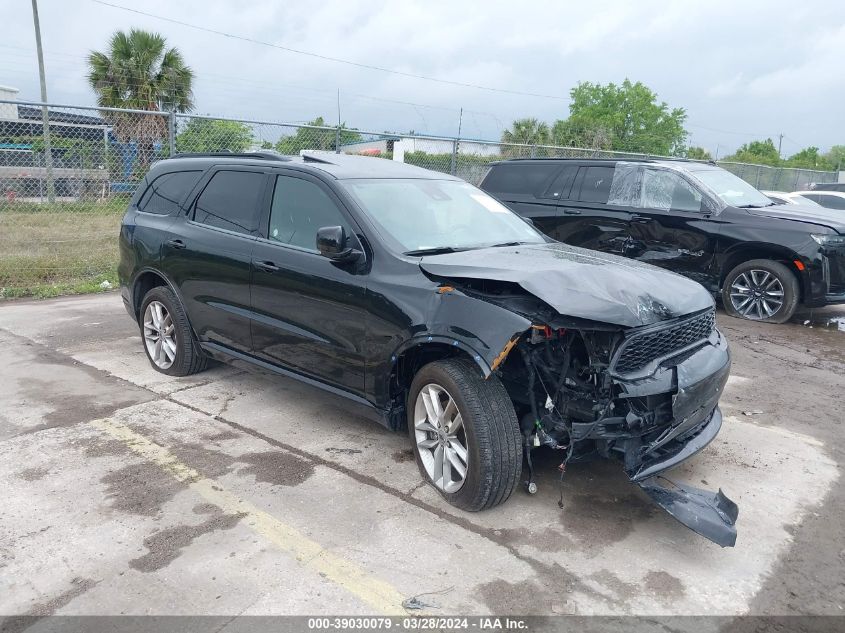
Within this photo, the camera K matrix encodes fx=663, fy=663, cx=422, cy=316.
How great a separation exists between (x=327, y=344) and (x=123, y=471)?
1.40 meters

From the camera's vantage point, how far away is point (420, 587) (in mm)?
2895

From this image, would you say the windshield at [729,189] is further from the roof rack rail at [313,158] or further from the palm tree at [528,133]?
the palm tree at [528,133]

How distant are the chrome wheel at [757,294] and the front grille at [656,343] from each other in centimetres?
466

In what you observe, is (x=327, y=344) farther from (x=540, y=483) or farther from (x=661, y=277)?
(x=661, y=277)

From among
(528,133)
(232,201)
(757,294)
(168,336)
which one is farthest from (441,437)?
(528,133)

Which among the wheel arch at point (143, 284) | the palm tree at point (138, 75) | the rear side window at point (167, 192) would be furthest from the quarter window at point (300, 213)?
the palm tree at point (138, 75)

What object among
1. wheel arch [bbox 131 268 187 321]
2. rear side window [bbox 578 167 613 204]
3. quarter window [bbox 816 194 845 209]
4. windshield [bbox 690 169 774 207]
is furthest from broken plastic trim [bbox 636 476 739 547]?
quarter window [bbox 816 194 845 209]

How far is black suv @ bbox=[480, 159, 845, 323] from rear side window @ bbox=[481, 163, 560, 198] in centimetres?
2

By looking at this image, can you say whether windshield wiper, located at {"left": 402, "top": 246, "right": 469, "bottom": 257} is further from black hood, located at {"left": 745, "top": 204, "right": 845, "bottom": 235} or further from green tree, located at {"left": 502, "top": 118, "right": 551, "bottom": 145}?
green tree, located at {"left": 502, "top": 118, "right": 551, "bottom": 145}

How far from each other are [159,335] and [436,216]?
273 centimetres

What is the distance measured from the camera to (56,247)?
9.66 m

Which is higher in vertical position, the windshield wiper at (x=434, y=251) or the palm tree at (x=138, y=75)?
the palm tree at (x=138, y=75)

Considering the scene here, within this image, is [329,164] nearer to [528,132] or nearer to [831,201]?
[831,201]

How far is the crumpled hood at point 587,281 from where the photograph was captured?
3195mm
